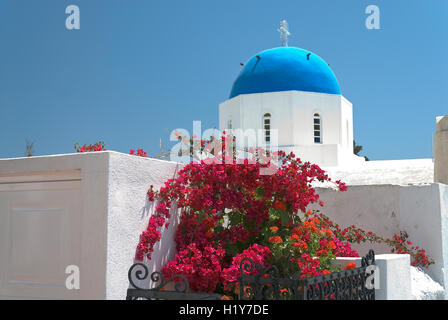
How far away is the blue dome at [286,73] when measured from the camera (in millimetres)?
18312

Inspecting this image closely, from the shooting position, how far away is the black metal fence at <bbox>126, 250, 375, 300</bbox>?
3.65 m

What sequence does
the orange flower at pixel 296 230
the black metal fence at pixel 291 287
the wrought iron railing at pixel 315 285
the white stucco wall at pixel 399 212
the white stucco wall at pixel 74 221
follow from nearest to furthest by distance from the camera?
the black metal fence at pixel 291 287 < the wrought iron railing at pixel 315 285 < the white stucco wall at pixel 74 221 < the orange flower at pixel 296 230 < the white stucco wall at pixel 399 212

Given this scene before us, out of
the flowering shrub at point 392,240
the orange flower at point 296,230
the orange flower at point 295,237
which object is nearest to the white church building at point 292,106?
the flowering shrub at point 392,240

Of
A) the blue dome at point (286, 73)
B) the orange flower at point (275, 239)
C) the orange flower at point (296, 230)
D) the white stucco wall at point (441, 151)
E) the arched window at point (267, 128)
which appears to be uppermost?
the blue dome at point (286, 73)

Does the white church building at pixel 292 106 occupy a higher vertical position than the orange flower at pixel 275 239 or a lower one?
higher

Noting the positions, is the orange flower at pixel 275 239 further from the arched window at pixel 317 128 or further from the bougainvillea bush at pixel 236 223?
the arched window at pixel 317 128

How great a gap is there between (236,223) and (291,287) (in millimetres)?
2098

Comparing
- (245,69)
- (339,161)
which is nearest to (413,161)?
(339,161)

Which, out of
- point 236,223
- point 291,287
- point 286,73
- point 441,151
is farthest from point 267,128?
point 291,287

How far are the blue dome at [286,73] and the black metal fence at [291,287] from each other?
13.7 meters

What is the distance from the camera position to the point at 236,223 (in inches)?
235

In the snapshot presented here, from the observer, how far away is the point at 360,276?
4754 millimetres
